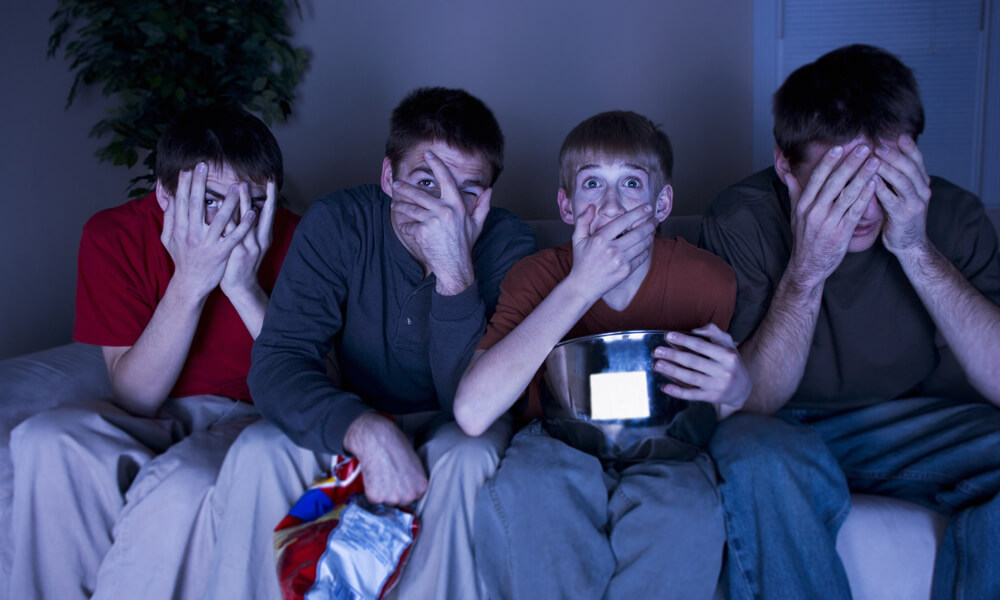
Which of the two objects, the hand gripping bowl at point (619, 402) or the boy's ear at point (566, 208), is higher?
the boy's ear at point (566, 208)

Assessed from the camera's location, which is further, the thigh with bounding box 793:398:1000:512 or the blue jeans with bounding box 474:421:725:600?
the thigh with bounding box 793:398:1000:512

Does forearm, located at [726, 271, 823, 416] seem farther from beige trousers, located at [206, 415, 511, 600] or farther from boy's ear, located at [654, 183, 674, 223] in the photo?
beige trousers, located at [206, 415, 511, 600]

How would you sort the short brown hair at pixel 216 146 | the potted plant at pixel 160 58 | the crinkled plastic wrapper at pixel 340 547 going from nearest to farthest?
1. the crinkled plastic wrapper at pixel 340 547
2. the short brown hair at pixel 216 146
3. the potted plant at pixel 160 58

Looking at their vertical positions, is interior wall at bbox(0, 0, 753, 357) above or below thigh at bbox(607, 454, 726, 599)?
above

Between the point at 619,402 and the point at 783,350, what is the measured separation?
1.39 feet

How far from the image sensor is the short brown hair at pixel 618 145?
1.20 m

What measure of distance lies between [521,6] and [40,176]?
1749 millimetres

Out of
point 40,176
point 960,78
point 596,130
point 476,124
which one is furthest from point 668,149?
point 40,176

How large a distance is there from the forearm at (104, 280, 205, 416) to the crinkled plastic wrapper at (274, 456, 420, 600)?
0.48 meters

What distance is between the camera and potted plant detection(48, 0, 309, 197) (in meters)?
1.98

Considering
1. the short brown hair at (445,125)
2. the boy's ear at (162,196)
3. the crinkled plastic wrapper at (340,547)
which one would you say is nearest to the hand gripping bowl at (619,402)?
the crinkled plastic wrapper at (340,547)

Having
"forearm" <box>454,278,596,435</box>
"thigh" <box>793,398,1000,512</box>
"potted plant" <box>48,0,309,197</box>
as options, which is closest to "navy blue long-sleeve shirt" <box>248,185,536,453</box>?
"forearm" <box>454,278,596,435</box>

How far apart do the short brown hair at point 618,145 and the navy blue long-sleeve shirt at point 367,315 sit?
0.22 metres

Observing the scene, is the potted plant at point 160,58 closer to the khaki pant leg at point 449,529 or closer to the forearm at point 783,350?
the khaki pant leg at point 449,529
